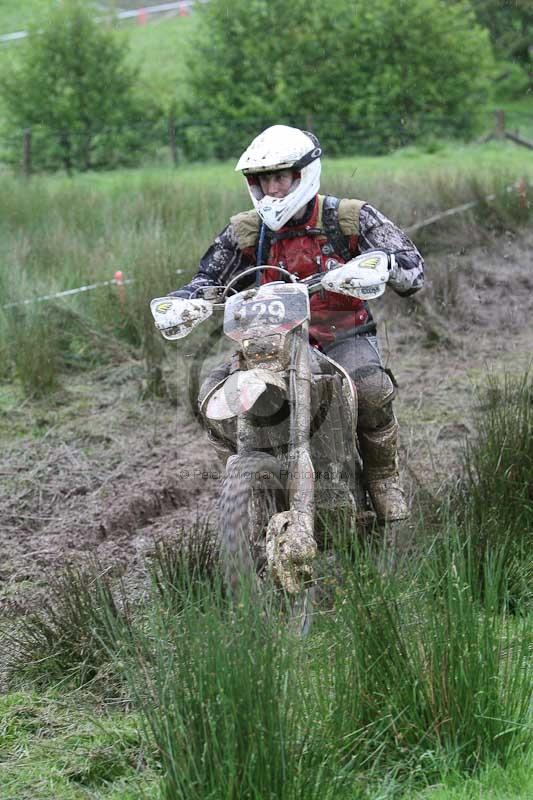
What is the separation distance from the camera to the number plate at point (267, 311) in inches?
172

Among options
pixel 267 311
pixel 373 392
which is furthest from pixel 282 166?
pixel 373 392

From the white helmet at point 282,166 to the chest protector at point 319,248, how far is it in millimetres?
148

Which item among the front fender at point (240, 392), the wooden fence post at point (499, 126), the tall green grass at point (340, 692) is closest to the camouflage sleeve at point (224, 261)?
the front fender at point (240, 392)

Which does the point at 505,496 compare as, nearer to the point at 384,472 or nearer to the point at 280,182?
the point at 384,472

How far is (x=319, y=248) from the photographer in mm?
5148

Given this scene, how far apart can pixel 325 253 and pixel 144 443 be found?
2.71m

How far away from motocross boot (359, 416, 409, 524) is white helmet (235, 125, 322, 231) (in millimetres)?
960

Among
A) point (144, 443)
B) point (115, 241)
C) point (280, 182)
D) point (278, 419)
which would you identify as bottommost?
point (144, 443)

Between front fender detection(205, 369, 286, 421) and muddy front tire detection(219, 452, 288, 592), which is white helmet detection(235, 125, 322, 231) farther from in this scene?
muddy front tire detection(219, 452, 288, 592)

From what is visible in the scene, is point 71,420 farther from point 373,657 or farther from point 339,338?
point 373,657

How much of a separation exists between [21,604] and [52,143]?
20.1m

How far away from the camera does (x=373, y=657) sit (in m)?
3.50

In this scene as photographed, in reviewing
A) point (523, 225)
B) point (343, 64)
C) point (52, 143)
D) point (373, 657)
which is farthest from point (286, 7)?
point (373, 657)

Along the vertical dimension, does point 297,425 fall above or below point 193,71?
above
